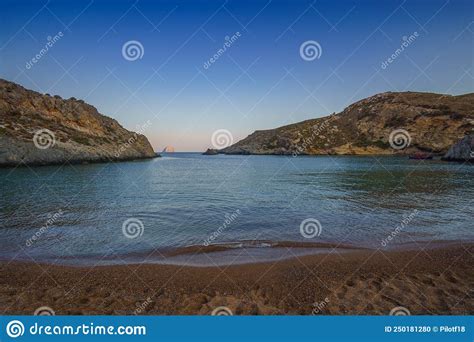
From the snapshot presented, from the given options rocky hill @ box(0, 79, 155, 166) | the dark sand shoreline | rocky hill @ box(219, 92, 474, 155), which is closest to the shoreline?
the dark sand shoreline

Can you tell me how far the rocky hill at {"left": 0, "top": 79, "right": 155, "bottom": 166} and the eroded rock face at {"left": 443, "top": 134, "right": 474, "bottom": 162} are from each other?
107260mm

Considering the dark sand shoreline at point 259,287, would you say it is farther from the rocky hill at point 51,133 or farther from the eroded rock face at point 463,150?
the eroded rock face at point 463,150

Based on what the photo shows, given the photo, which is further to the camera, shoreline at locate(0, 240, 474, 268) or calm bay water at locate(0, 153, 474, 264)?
calm bay water at locate(0, 153, 474, 264)

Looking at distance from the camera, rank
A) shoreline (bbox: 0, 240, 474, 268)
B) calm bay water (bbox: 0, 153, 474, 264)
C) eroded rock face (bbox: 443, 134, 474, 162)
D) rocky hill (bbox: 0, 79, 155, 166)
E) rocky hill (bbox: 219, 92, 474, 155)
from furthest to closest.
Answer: rocky hill (bbox: 219, 92, 474, 155) < eroded rock face (bbox: 443, 134, 474, 162) < rocky hill (bbox: 0, 79, 155, 166) < calm bay water (bbox: 0, 153, 474, 264) < shoreline (bbox: 0, 240, 474, 268)

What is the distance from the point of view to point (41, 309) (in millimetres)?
6668

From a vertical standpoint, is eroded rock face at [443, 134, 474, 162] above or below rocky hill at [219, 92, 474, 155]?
below

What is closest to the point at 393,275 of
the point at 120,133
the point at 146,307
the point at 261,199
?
the point at 146,307

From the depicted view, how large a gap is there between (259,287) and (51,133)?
99.3 m

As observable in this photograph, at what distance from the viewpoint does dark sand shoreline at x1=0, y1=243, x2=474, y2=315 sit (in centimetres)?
656

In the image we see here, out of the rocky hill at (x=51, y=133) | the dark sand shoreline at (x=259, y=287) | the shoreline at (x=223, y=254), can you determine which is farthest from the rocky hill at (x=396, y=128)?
the dark sand shoreline at (x=259, y=287)

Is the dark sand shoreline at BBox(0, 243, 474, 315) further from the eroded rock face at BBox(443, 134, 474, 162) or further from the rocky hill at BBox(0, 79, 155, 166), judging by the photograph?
the eroded rock face at BBox(443, 134, 474, 162)

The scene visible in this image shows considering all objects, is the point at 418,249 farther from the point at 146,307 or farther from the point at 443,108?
the point at 443,108

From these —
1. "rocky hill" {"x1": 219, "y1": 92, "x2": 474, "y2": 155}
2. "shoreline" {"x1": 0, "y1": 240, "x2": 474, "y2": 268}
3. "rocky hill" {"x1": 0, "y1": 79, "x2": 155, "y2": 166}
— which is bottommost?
"rocky hill" {"x1": 0, "y1": 79, "x2": 155, "y2": 166}

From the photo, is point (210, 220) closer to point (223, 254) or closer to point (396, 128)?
point (223, 254)
